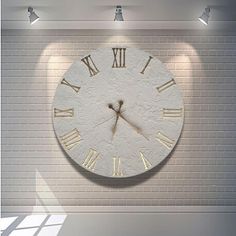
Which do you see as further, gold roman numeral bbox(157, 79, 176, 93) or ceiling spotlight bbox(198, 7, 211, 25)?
gold roman numeral bbox(157, 79, 176, 93)

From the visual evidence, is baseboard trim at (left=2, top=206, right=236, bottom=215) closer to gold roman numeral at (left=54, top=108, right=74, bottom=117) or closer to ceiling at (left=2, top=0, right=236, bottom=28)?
gold roman numeral at (left=54, top=108, right=74, bottom=117)

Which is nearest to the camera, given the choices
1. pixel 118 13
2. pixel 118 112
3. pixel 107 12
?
pixel 118 13

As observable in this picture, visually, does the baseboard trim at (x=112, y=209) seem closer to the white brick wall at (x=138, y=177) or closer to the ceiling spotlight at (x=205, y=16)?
the white brick wall at (x=138, y=177)

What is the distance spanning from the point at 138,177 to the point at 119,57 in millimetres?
1010

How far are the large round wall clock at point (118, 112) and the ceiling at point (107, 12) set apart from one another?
277mm

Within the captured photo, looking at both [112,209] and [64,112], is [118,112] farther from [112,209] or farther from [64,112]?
[112,209]

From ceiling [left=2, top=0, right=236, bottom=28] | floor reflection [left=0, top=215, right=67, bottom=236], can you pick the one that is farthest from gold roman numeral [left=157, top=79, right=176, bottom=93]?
floor reflection [left=0, top=215, right=67, bottom=236]

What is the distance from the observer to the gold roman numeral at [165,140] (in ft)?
9.30

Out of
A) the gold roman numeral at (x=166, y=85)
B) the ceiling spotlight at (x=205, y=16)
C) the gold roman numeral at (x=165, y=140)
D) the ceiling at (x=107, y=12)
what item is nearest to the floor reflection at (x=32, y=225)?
the gold roman numeral at (x=165, y=140)

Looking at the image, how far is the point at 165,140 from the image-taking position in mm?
2836

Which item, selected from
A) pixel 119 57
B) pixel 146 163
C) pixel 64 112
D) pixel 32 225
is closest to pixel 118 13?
pixel 119 57

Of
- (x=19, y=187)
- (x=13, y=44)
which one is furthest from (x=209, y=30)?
(x=19, y=187)

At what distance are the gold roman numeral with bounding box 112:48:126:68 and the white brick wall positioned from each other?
0.09 m

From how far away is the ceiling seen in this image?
2396 millimetres
